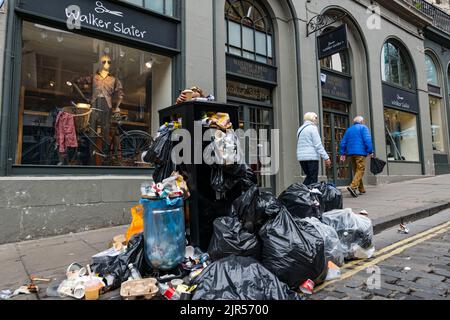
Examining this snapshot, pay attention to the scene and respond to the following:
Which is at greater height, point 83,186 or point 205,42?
point 205,42

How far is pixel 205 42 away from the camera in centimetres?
724

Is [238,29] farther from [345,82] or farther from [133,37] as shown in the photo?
[345,82]

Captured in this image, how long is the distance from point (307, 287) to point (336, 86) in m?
9.10

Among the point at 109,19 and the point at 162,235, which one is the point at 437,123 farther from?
the point at 162,235

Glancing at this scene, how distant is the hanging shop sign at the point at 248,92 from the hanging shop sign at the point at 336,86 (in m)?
2.23

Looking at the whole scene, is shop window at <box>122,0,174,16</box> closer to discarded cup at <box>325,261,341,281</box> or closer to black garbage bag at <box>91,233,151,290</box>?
black garbage bag at <box>91,233,151,290</box>

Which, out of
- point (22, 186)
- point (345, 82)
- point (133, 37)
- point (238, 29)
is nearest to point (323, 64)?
point (345, 82)

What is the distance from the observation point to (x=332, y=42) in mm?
9070

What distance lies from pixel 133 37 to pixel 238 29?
3.14m

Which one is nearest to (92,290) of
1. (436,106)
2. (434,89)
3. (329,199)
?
(329,199)

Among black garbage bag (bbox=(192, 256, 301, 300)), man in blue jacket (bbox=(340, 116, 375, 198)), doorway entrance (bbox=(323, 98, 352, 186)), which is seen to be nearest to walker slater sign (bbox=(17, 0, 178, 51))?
man in blue jacket (bbox=(340, 116, 375, 198))

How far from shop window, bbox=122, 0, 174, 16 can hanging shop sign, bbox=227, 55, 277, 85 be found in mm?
1791

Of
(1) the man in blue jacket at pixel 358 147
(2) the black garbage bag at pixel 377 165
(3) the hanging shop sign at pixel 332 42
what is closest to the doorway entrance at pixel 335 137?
(2) the black garbage bag at pixel 377 165

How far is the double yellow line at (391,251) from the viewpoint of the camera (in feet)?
11.3
